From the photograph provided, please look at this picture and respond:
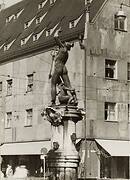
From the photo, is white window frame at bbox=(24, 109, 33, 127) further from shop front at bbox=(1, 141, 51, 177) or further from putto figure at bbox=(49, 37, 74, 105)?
putto figure at bbox=(49, 37, 74, 105)

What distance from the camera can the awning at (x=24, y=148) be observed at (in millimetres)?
44088

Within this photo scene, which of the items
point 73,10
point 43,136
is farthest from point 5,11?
point 43,136

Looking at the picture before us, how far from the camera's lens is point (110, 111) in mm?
42188

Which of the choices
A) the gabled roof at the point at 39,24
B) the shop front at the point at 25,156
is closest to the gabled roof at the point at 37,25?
the gabled roof at the point at 39,24

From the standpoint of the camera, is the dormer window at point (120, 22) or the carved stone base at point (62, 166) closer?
the carved stone base at point (62, 166)

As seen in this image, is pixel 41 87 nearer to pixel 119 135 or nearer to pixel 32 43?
pixel 32 43

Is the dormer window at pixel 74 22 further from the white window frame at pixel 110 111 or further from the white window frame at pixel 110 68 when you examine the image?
the white window frame at pixel 110 111

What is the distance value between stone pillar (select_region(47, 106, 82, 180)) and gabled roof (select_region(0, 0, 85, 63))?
23.7 metres

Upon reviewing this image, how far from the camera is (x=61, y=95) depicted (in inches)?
758

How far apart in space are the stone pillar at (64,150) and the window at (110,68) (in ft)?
79.2

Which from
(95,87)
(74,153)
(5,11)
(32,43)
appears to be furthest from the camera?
(5,11)

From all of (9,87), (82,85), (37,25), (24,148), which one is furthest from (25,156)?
(37,25)

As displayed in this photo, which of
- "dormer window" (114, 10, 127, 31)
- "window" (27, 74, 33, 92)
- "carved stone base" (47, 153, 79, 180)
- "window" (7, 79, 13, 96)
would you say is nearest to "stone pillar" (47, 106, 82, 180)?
"carved stone base" (47, 153, 79, 180)

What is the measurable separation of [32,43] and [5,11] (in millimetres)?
17931
